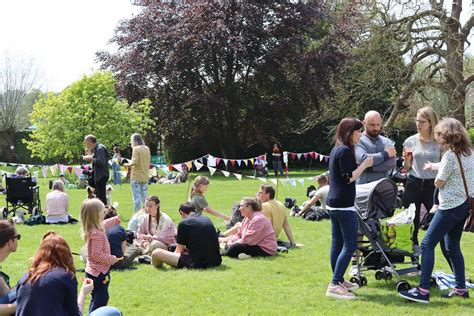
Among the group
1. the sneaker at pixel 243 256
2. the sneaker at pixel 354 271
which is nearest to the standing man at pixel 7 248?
the sneaker at pixel 354 271

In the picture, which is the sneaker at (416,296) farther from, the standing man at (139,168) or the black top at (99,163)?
the black top at (99,163)

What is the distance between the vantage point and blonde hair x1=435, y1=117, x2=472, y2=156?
5.64 meters

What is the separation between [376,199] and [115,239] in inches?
119

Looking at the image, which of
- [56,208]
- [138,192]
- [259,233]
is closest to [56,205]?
[56,208]

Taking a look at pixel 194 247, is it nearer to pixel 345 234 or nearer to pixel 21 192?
pixel 345 234

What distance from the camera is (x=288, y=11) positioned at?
32219 millimetres

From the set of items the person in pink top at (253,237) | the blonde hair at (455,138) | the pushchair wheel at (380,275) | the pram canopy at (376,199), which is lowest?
the pushchair wheel at (380,275)

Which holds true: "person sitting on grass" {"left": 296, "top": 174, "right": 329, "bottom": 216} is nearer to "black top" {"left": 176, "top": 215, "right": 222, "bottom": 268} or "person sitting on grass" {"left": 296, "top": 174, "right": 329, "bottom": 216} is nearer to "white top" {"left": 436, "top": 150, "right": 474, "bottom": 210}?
"black top" {"left": 176, "top": 215, "right": 222, "bottom": 268}

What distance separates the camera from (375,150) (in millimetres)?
6727

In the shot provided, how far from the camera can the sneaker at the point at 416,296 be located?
583cm

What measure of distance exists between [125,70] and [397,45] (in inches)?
644

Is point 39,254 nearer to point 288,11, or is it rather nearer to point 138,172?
point 138,172

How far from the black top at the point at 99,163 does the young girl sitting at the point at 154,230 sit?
2.89 metres

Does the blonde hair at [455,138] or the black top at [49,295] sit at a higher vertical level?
the blonde hair at [455,138]
